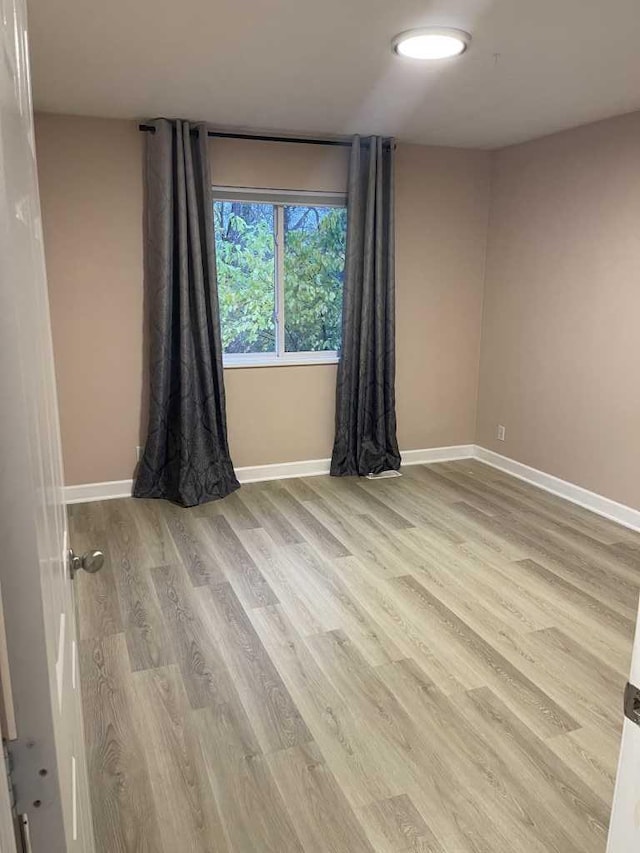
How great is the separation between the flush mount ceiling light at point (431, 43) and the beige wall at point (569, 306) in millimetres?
1641

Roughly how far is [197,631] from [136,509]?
1.54m

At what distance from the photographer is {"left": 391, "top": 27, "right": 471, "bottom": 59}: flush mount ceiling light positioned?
2.42m

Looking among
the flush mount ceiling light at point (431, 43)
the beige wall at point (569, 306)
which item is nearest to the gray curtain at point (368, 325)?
the beige wall at point (569, 306)

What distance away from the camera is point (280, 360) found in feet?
15.2

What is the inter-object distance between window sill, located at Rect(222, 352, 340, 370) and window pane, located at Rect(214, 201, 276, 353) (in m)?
0.07

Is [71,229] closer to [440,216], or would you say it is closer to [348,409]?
[348,409]

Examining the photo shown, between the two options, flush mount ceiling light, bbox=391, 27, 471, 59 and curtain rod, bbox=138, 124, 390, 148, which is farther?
curtain rod, bbox=138, 124, 390, 148

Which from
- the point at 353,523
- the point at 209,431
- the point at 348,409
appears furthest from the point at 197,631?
the point at 348,409

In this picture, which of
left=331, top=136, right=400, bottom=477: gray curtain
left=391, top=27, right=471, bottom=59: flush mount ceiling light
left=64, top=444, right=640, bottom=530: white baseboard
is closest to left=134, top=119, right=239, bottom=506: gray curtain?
left=64, top=444, right=640, bottom=530: white baseboard

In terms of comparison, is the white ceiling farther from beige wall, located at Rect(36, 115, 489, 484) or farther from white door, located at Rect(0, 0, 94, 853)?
white door, located at Rect(0, 0, 94, 853)

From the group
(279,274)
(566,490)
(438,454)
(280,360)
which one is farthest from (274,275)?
(566,490)

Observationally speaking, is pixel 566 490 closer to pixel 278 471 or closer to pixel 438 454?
pixel 438 454

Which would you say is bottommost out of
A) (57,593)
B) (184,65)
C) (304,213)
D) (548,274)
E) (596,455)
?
(596,455)

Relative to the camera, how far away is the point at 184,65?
2.85 m
